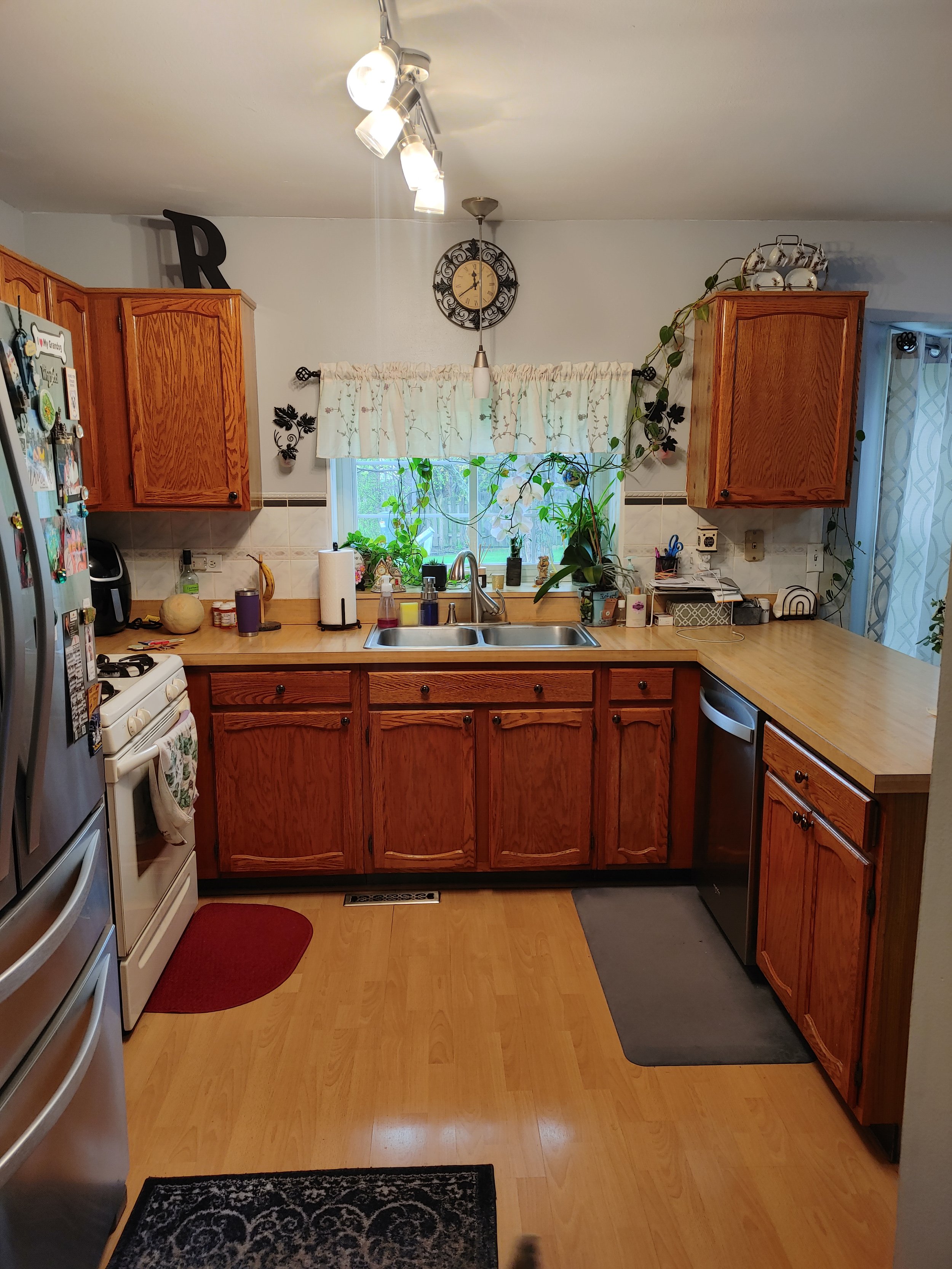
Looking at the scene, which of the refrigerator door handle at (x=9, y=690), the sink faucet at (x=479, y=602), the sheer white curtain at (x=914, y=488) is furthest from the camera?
the sheer white curtain at (x=914, y=488)

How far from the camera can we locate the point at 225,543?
141 inches

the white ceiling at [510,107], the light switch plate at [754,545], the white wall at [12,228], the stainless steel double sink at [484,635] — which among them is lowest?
the stainless steel double sink at [484,635]

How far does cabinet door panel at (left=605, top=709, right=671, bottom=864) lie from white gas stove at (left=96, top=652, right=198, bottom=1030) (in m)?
Result: 1.50

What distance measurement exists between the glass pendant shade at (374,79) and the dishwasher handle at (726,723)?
73.8 inches

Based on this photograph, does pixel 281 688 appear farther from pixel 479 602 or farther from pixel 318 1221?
pixel 318 1221

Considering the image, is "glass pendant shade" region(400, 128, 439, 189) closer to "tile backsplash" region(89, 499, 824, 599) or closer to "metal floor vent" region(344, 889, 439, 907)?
"tile backsplash" region(89, 499, 824, 599)

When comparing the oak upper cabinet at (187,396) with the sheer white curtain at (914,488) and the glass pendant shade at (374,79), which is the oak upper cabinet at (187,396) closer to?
the glass pendant shade at (374,79)

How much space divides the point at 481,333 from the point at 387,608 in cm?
118

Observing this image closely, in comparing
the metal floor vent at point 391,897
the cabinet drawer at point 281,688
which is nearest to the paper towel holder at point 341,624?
the cabinet drawer at point 281,688

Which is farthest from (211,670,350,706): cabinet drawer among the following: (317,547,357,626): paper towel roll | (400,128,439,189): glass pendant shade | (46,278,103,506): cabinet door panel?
(400,128,439,189): glass pendant shade

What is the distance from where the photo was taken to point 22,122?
2.47 m

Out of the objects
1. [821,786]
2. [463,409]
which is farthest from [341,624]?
[821,786]

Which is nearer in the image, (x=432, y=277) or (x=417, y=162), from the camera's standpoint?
(x=417, y=162)

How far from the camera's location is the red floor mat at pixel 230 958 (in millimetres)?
2557
